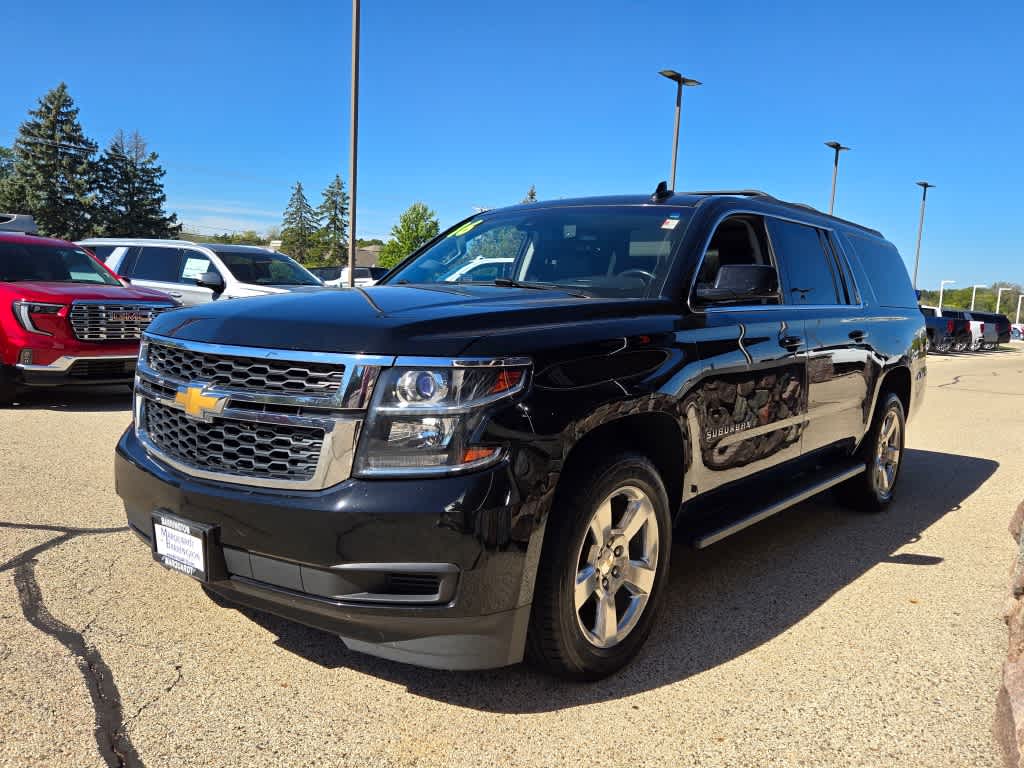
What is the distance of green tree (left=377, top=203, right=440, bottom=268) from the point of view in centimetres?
7969

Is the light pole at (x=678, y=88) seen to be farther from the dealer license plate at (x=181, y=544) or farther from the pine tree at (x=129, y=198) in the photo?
the pine tree at (x=129, y=198)

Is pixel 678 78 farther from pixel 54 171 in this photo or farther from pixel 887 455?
pixel 54 171

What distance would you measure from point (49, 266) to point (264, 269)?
151 inches

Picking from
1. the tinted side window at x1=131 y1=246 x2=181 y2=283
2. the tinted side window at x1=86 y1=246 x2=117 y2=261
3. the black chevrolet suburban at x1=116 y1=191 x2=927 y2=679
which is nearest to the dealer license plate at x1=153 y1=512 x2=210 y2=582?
the black chevrolet suburban at x1=116 y1=191 x2=927 y2=679

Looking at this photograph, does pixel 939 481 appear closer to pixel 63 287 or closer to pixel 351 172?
pixel 63 287

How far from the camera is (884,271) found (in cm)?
610

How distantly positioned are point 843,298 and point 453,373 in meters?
3.42

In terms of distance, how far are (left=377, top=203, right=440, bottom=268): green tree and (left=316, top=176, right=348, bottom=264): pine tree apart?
141 ft

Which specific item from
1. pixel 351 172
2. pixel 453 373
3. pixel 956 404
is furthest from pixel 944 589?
pixel 351 172

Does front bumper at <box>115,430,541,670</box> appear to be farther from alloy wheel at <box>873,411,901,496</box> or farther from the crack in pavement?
alloy wheel at <box>873,411,901,496</box>

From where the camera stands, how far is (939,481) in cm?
711

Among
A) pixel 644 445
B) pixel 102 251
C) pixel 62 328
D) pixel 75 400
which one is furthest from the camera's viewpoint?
pixel 102 251

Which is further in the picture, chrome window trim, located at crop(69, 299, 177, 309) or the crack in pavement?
chrome window trim, located at crop(69, 299, 177, 309)

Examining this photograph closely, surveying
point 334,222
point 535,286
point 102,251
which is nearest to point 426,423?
point 535,286
